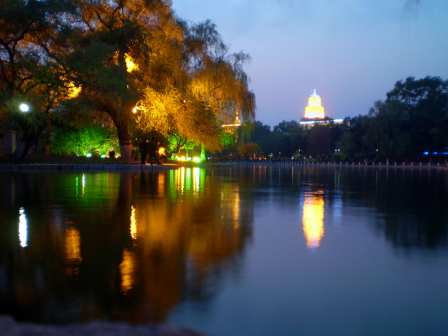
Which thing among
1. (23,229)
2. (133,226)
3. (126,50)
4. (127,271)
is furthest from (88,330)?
(126,50)

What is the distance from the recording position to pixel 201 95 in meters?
31.1

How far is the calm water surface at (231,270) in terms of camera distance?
123 inches

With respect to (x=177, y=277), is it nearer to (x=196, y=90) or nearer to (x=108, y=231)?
(x=108, y=231)

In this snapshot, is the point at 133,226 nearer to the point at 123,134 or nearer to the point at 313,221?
the point at 313,221

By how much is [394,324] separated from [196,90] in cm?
2883

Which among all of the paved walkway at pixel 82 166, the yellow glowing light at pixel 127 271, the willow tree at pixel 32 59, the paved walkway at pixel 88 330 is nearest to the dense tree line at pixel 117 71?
the willow tree at pixel 32 59

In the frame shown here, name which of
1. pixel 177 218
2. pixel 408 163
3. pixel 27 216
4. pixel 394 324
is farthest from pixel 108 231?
pixel 408 163

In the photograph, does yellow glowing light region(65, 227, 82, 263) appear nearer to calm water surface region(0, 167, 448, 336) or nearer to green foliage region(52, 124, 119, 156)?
calm water surface region(0, 167, 448, 336)

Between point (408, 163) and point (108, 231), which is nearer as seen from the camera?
point (108, 231)

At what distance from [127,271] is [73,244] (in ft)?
4.69

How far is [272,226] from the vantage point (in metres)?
6.77

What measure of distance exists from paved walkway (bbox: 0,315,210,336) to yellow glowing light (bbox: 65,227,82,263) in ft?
5.92

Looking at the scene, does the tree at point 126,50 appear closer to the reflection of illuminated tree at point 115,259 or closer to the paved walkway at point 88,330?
the reflection of illuminated tree at point 115,259

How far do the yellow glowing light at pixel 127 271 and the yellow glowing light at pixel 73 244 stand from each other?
0.48m
